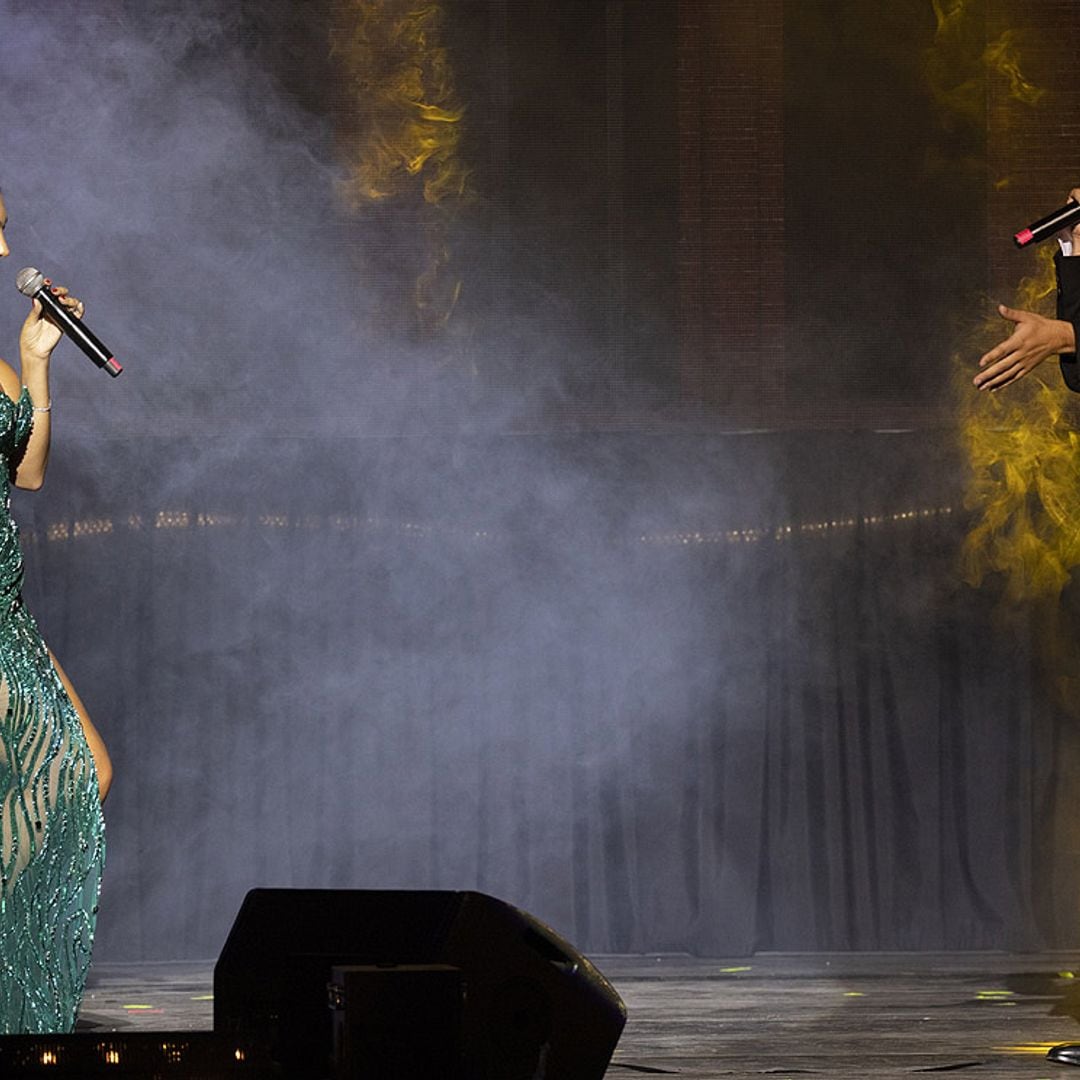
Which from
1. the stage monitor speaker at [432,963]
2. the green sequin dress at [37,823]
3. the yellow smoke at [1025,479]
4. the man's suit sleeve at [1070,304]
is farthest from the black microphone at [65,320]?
the yellow smoke at [1025,479]

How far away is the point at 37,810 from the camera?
285 centimetres

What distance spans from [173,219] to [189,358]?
53 centimetres

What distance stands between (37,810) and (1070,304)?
6.88ft

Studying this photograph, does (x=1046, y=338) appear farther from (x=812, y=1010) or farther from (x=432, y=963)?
(x=812, y=1010)

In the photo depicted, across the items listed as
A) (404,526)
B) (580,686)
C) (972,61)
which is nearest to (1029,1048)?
(580,686)

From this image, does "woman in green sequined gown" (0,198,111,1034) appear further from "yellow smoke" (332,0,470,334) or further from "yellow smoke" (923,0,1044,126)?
"yellow smoke" (923,0,1044,126)

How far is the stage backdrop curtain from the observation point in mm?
6711

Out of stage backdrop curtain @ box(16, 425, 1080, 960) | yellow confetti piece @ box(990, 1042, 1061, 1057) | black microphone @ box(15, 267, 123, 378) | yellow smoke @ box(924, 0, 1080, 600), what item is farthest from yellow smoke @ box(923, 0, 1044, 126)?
black microphone @ box(15, 267, 123, 378)

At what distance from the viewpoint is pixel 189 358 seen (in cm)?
660

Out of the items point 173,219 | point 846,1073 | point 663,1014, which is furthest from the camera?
point 173,219

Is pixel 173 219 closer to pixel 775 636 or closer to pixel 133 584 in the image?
pixel 133 584

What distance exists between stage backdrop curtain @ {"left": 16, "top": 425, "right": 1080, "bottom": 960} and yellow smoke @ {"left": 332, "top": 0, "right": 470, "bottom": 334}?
72cm

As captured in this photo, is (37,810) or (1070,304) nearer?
(37,810)

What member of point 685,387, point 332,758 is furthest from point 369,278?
point 332,758
